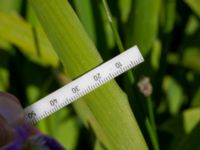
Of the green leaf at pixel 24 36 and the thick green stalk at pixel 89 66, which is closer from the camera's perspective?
the thick green stalk at pixel 89 66

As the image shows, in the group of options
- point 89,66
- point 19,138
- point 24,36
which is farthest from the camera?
point 24,36

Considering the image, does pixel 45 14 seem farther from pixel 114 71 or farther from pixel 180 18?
pixel 180 18

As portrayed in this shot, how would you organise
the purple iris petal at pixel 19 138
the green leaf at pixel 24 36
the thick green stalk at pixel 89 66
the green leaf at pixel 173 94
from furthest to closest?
the green leaf at pixel 173 94
the green leaf at pixel 24 36
the thick green stalk at pixel 89 66
the purple iris petal at pixel 19 138

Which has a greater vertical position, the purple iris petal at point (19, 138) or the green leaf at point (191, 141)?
the purple iris petal at point (19, 138)

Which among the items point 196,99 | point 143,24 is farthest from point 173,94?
point 143,24

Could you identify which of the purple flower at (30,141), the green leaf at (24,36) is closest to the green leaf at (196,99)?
the green leaf at (24,36)

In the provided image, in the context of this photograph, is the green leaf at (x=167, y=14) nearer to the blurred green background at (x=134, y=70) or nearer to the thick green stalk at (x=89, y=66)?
the blurred green background at (x=134, y=70)

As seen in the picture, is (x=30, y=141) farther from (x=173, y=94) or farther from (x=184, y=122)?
(x=173, y=94)

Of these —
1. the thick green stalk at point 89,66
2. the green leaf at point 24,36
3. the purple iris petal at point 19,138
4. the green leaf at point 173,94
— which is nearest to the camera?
the purple iris petal at point 19,138
